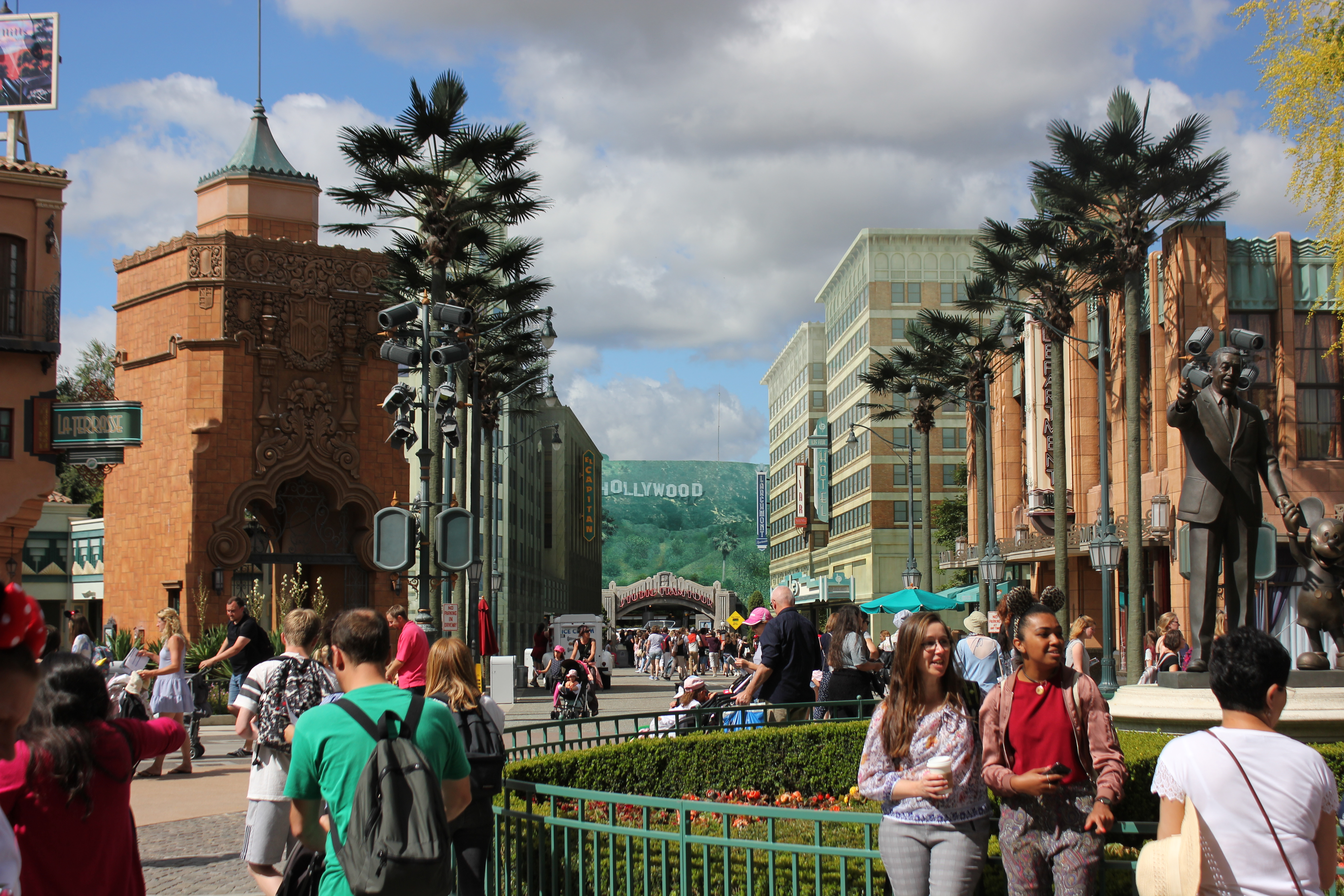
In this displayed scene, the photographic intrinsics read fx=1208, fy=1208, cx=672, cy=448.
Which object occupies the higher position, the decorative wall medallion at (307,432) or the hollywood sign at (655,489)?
the hollywood sign at (655,489)

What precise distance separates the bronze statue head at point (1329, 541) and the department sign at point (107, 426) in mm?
25106

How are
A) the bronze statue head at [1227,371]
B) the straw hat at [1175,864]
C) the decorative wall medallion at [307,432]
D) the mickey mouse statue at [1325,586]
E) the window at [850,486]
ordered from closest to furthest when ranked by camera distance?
the straw hat at [1175,864] → the bronze statue head at [1227,371] → the mickey mouse statue at [1325,586] → the decorative wall medallion at [307,432] → the window at [850,486]

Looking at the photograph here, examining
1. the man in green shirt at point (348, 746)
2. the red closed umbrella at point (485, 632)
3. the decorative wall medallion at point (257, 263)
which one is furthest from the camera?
the decorative wall medallion at point (257, 263)

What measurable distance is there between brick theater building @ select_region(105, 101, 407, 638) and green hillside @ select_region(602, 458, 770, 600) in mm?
143920

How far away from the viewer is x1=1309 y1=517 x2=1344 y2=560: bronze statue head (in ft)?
33.4

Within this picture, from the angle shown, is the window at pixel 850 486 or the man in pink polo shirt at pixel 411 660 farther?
the window at pixel 850 486

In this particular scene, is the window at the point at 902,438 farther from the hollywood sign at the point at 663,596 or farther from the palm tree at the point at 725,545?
the palm tree at the point at 725,545

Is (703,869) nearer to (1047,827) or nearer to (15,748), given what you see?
(1047,827)

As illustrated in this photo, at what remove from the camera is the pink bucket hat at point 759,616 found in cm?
1138

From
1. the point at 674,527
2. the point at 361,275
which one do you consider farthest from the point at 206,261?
the point at 674,527

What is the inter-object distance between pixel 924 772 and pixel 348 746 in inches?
84.7

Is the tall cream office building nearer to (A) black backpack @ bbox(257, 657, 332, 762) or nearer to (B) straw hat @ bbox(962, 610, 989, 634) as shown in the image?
(B) straw hat @ bbox(962, 610, 989, 634)

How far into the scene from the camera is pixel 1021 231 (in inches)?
1236

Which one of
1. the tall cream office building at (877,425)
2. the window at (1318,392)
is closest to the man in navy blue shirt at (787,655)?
the window at (1318,392)
